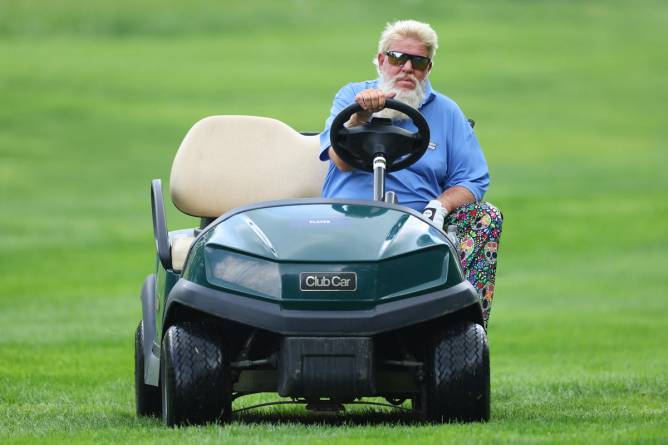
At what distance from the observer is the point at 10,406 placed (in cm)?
775

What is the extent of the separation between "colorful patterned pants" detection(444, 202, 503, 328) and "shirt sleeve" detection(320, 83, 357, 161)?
1.87 feet

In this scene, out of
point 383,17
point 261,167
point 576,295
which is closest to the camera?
point 261,167

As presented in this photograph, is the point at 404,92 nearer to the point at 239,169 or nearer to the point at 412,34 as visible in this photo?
the point at 412,34

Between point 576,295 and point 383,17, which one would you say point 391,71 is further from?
point 383,17

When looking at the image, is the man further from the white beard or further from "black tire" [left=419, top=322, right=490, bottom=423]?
"black tire" [left=419, top=322, right=490, bottom=423]

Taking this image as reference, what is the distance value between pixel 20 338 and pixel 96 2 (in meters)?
40.7

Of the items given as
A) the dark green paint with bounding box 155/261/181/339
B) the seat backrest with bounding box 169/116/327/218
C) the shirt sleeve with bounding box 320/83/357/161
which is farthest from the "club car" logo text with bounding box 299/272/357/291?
the seat backrest with bounding box 169/116/327/218

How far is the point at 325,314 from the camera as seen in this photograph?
5.86m

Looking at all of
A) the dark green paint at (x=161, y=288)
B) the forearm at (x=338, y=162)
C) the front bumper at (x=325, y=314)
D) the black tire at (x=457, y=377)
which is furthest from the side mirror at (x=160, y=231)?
the black tire at (x=457, y=377)

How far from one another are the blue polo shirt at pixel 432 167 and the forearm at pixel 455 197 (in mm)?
40

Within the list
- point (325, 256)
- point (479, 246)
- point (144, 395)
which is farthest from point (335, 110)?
point (144, 395)

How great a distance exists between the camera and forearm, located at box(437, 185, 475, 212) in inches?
271

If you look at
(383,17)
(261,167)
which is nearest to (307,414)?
(261,167)

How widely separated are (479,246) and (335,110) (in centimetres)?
84
